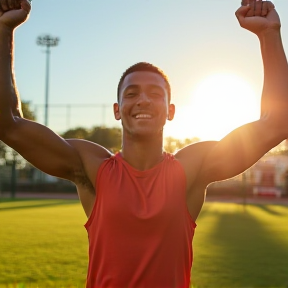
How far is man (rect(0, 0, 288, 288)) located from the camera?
2475mm

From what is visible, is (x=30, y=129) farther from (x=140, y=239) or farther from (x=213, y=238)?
(x=213, y=238)

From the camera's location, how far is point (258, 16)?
262cm

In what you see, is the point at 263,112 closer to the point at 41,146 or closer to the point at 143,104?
the point at 143,104

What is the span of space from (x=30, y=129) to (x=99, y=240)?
606 mm

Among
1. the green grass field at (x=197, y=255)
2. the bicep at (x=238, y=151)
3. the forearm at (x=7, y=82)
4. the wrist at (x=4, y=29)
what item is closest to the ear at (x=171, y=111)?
the bicep at (x=238, y=151)

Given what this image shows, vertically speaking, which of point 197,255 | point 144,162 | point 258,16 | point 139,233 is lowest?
point 197,255

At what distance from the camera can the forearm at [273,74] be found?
2.58 metres

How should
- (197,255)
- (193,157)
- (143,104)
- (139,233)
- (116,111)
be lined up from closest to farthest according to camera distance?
(139,233) → (143,104) → (193,157) → (116,111) → (197,255)

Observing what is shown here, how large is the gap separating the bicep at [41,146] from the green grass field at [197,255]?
3.40 metres

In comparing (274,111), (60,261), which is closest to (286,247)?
(60,261)

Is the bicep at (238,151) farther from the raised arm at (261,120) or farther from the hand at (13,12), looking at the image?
the hand at (13,12)

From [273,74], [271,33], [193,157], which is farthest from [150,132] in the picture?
[271,33]

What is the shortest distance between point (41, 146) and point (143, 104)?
520mm

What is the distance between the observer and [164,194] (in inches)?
99.3
